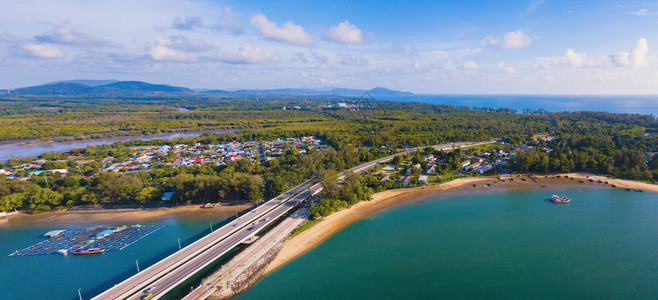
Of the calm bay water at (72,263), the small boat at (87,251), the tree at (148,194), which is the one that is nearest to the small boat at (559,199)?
the calm bay water at (72,263)

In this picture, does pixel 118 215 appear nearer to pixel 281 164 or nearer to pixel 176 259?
pixel 176 259

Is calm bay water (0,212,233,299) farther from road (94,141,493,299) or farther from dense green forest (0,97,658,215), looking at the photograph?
dense green forest (0,97,658,215)

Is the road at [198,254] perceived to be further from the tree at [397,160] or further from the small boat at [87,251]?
the tree at [397,160]

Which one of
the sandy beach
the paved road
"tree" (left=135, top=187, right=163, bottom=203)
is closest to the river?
the sandy beach

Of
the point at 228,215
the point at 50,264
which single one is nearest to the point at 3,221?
the point at 50,264

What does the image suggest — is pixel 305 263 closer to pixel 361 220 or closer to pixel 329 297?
pixel 329 297
